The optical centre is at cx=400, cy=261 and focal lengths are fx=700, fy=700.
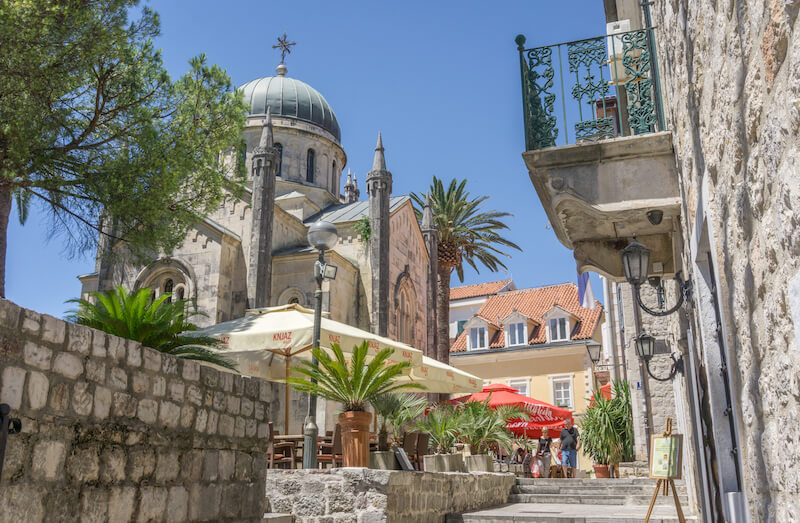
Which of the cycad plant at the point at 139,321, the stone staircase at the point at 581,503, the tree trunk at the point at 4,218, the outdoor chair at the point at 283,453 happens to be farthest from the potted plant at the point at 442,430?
the tree trunk at the point at 4,218

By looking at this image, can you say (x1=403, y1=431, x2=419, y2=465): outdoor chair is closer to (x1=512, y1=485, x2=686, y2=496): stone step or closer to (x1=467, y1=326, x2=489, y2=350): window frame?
(x1=512, y1=485, x2=686, y2=496): stone step

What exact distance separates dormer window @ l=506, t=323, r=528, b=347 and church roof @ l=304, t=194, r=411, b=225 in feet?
33.9

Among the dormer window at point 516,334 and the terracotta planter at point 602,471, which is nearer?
the terracotta planter at point 602,471

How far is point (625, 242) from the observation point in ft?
27.1

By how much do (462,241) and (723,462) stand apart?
31.2m

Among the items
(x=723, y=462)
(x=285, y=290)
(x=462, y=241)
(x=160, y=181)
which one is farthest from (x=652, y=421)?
(x=462, y=241)

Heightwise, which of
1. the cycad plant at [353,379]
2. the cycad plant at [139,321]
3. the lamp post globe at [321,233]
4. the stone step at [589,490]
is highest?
the lamp post globe at [321,233]

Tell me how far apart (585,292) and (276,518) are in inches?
715

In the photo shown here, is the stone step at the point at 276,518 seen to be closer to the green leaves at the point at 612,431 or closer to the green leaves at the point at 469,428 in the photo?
the green leaves at the point at 469,428

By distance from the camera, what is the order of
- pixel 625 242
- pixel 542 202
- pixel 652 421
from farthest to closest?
1. pixel 652 421
2. pixel 625 242
3. pixel 542 202

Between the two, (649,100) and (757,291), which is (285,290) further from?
(757,291)

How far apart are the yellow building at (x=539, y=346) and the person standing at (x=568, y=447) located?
1400 centimetres

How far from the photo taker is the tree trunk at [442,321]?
32094mm

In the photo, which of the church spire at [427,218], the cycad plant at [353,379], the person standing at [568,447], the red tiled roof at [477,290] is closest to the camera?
the cycad plant at [353,379]
